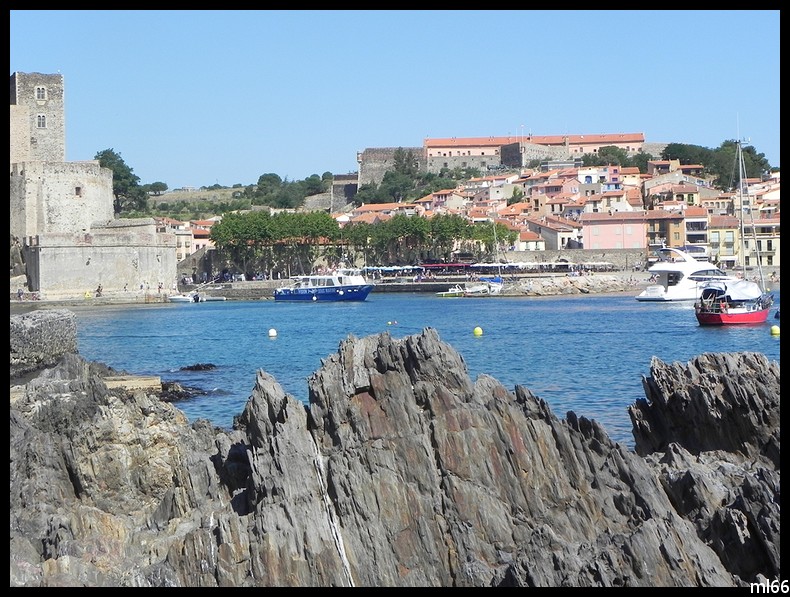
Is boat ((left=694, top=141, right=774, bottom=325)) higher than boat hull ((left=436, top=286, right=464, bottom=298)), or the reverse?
boat ((left=694, top=141, right=774, bottom=325))

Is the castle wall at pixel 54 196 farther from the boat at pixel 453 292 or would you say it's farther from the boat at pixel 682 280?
the boat at pixel 682 280

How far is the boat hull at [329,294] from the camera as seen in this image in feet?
159

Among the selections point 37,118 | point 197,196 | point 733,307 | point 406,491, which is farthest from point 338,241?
point 406,491

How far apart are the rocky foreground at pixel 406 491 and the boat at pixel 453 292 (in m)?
41.4

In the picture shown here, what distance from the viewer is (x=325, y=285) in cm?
4988

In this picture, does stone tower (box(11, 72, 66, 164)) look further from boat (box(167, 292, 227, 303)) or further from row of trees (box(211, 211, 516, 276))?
row of trees (box(211, 211, 516, 276))

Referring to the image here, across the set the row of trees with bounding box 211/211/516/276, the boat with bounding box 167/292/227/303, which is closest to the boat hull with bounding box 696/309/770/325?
the boat with bounding box 167/292/227/303

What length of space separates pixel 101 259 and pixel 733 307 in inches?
897

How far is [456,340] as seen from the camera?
2700 centimetres

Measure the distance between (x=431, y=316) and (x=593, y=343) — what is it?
12499 mm

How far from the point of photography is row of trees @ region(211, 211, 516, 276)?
57375mm

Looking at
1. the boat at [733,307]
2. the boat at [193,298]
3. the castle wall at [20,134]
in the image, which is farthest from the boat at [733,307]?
the castle wall at [20,134]

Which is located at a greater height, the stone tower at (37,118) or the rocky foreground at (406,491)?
the stone tower at (37,118)

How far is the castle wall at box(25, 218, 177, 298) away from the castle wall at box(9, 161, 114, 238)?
76cm
